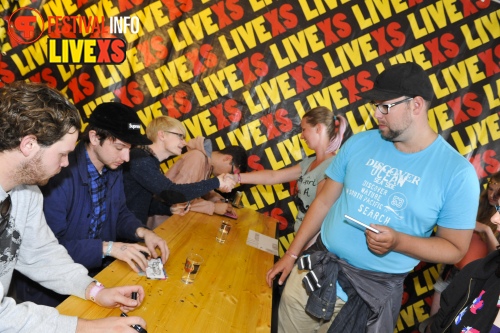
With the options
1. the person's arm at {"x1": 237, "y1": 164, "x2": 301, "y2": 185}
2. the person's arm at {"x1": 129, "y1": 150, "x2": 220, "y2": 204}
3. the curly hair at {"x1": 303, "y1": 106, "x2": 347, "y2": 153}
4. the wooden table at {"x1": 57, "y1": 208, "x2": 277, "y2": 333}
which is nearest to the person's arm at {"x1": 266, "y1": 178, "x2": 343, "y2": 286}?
the wooden table at {"x1": 57, "y1": 208, "x2": 277, "y2": 333}

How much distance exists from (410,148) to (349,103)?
7.19 feet

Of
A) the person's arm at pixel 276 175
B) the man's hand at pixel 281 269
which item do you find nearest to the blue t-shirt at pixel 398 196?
the man's hand at pixel 281 269

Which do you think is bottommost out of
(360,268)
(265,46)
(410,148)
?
(360,268)

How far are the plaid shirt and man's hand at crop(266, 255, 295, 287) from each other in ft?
2.82

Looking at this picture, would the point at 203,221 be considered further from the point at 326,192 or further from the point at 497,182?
the point at 497,182

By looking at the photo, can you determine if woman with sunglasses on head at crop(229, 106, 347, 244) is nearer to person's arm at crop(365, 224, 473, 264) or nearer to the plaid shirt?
person's arm at crop(365, 224, 473, 264)

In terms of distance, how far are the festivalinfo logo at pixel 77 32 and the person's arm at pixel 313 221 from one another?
9.05ft

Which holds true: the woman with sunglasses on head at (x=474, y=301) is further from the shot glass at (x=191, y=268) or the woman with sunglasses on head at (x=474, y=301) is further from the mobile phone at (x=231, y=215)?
the mobile phone at (x=231, y=215)

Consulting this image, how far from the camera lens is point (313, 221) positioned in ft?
7.57

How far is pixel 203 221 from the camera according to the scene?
3.00 metres

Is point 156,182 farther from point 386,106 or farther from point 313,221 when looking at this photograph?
point 386,106

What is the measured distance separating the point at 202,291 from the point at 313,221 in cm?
74

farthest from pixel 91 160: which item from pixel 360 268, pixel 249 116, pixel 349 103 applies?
pixel 349 103

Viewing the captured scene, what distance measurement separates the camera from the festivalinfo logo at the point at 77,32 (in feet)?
13.9
